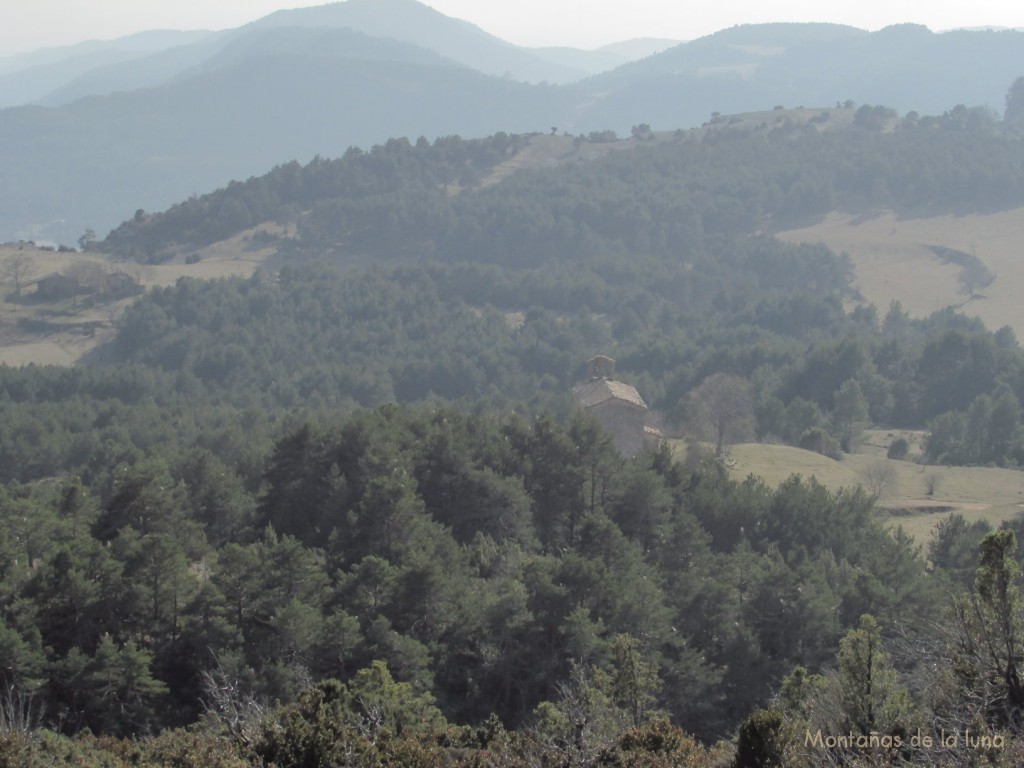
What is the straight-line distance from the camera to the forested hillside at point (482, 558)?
1187 cm

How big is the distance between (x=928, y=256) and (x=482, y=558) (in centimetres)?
7228

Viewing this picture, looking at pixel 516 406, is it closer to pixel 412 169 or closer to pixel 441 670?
pixel 441 670

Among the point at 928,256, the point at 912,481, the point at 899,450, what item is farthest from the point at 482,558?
the point at 928,256

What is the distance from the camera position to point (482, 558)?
78.6 feet

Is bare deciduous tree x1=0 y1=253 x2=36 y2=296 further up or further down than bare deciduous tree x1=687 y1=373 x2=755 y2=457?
further up

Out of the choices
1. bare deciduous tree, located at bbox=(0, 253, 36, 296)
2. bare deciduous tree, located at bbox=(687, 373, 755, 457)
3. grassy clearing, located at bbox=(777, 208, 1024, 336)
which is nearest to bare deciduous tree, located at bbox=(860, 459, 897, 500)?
bare deciduous tree, located at bbox=(687, 373, 755, 457)

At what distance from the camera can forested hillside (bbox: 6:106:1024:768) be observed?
11.9 m

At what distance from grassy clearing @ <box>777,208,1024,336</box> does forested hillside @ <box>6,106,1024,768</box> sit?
19.9 feet

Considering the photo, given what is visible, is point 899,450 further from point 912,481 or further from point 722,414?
point 722,414

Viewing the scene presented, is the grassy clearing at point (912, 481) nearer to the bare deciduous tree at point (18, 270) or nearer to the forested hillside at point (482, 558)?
the forested hillside at point (482, 558)

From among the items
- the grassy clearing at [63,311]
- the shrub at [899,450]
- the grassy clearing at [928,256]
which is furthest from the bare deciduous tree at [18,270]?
the grassy clearing at [928,256]

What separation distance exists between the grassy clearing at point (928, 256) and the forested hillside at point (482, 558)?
6053 millimetres

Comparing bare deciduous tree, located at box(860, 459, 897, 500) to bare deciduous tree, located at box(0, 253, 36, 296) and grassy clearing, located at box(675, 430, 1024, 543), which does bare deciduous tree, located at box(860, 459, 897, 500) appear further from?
bare deciduous tree, located at box(0, 253, 36, 296)

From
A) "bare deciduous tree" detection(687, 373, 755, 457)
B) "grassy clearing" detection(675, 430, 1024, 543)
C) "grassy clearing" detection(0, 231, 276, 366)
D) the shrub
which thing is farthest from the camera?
"grassy clearing" detection(0, 231, 276, 366)
